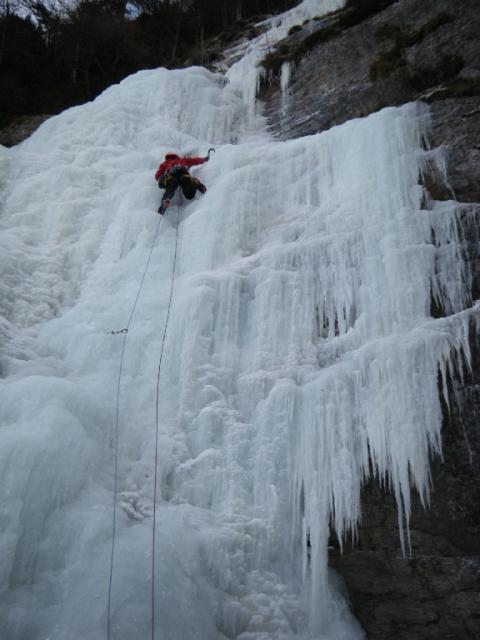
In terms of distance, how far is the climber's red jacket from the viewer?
715 cm

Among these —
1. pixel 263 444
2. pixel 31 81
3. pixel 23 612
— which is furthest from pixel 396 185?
pixel 31 81

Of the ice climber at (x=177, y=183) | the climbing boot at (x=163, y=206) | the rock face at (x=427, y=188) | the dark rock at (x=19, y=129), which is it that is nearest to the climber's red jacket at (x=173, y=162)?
the ice climber at (x=177, y=183)

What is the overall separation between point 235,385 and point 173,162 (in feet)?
12.3

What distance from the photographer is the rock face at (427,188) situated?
372cm

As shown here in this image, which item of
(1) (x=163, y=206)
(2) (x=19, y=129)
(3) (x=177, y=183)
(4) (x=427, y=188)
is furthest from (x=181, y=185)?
(2) (x=19, y=129)

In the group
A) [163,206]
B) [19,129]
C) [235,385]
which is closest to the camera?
[235,385]

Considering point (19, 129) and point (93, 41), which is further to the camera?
point (93, 41)

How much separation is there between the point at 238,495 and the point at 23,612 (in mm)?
1726

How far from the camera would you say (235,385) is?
483 cm

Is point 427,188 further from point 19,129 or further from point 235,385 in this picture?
point 19,129

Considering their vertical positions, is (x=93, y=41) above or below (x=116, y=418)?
above

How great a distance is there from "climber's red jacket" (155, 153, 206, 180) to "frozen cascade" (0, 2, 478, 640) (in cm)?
60

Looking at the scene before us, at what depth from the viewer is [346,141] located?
6.13 m

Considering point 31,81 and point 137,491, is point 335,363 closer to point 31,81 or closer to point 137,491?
point 137,491
